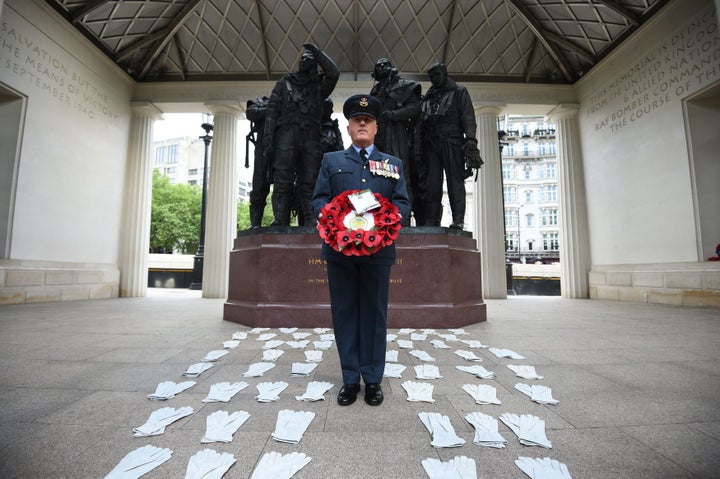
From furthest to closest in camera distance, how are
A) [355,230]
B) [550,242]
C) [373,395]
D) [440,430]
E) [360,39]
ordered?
[550,242] < [360,39] < [373,395] < [355,230] < [440,430]

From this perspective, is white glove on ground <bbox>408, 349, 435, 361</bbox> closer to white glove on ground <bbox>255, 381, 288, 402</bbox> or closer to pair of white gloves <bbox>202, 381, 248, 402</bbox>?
white glove on ground <bbox>255, 381, 288, 402</bbox>

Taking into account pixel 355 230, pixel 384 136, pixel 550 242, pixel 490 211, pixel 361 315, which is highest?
pixel 550 242

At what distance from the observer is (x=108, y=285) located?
12.3 m

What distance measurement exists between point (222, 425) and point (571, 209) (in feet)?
49.2

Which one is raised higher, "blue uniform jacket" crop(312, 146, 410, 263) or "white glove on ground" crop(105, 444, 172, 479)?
"blue uniform jacket" crop(312, 146, 410, 263)

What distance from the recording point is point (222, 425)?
1948 millimetres

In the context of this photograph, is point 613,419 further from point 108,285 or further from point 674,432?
point 108,285

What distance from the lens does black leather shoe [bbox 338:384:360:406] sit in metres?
2.32

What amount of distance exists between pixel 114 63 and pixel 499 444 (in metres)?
16.7

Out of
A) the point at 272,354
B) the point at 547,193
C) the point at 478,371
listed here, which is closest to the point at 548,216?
the point at 547,193

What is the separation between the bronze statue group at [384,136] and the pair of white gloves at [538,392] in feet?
12.5

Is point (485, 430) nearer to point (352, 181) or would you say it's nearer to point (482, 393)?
point (482, 393)


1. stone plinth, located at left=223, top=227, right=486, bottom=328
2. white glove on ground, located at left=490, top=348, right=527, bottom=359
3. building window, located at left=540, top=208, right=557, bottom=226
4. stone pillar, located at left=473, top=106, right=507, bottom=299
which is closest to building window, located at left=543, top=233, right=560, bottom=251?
building window, located at left=540, top=208, right=557, bottom=226

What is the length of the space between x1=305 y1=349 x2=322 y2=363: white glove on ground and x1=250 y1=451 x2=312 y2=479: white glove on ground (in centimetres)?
181
